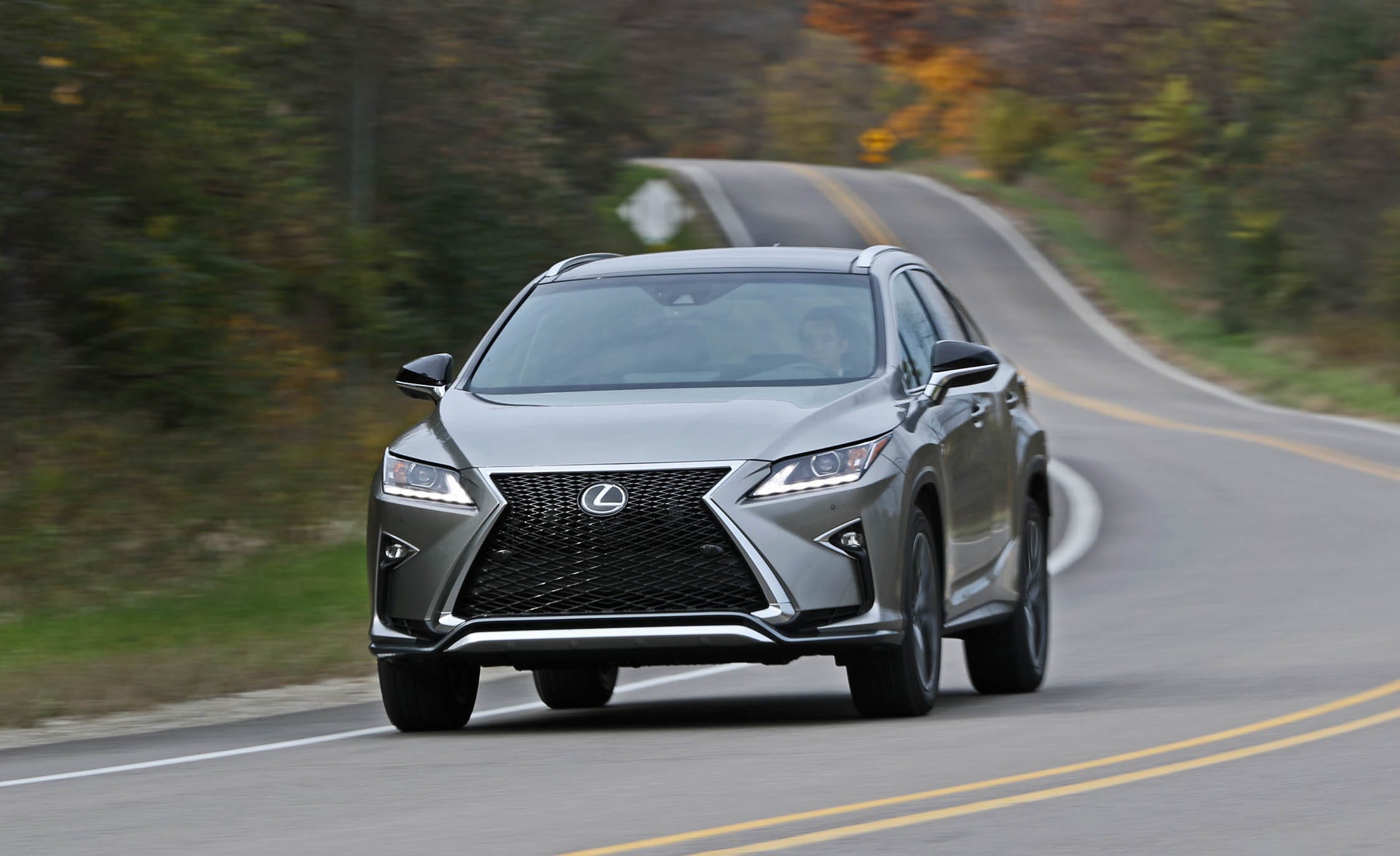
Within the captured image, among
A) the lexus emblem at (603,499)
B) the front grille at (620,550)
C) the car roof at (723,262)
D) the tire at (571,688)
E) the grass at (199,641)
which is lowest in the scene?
the grass at (199,641)

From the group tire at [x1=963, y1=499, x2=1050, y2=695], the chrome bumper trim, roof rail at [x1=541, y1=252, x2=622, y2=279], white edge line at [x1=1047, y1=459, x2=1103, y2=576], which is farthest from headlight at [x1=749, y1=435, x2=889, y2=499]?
white edge line at [x1=1047, y1=459, x2=1103, y2=576]

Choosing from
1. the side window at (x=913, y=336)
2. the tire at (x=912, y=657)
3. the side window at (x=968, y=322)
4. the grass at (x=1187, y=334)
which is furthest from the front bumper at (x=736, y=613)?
the grass at (x=1187, y=334)

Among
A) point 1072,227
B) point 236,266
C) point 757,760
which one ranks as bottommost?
point 1072,227

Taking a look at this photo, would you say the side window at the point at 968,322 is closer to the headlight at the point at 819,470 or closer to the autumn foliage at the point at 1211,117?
the headlight at the point at 819,470

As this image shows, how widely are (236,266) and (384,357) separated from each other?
9.31 m

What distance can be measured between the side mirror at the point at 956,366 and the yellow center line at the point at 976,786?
180cm

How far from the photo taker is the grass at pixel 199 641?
1162cm

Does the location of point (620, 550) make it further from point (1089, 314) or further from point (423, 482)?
point (1089, 314)

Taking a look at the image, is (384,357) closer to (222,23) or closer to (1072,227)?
(222,23)

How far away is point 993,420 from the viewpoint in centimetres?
1095

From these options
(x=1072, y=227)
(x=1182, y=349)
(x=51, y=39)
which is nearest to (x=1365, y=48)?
(x=1182, y=349)

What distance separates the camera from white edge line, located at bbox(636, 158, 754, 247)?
50.8 m

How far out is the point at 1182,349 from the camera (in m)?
42.7

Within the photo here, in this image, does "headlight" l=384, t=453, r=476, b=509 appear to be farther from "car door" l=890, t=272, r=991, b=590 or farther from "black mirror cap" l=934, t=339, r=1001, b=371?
"black mirror cap" l=934, t=339, r=1001, b=371
